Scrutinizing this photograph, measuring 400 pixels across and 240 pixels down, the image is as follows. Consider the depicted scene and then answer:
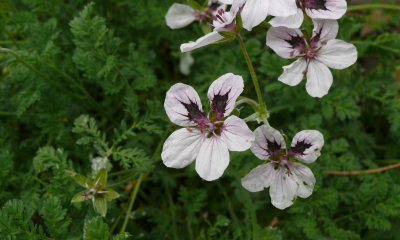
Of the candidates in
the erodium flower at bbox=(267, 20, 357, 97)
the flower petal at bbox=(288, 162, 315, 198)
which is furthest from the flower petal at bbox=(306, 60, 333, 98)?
the flower petal at bbox=(288, 162, 315, 198)

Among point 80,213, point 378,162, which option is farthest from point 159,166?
point 378,162

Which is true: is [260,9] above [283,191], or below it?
above

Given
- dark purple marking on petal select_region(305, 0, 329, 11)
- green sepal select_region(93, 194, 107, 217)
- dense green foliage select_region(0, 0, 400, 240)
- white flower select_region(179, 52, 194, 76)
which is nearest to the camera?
dark purple marking on petal select_region(305, 0, 329, 11)

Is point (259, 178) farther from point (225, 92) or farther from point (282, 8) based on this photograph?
point (282, 8)

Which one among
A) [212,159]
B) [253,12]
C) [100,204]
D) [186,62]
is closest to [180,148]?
[212,159]

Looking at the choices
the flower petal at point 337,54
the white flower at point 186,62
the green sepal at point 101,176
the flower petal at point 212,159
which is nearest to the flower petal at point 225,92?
the flower petal at point 212,159

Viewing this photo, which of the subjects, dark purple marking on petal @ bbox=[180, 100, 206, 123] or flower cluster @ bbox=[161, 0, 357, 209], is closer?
flower cluster @ bbox=[161, 0, 357, 209]

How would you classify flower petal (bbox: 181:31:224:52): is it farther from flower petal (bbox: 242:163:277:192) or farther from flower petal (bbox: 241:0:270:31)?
flower petal (bbox: 242:163:277:192)
